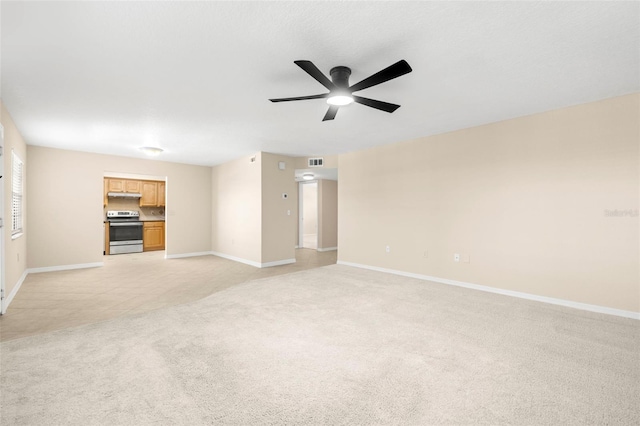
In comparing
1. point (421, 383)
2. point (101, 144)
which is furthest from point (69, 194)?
point (421, 383)

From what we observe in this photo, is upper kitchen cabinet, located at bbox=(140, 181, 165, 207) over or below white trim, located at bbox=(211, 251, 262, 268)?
over

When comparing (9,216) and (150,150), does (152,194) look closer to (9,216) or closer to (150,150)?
(150,150)

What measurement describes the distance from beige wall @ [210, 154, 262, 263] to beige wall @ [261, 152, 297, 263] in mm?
126

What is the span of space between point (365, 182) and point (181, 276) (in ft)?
12.7

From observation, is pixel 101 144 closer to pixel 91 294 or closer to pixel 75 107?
pixel 75 107

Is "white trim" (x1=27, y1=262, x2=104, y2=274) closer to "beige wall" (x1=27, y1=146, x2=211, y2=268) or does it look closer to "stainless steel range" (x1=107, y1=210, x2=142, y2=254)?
"beige wall" (x1=27, y1=146, x2=211, y2=268)

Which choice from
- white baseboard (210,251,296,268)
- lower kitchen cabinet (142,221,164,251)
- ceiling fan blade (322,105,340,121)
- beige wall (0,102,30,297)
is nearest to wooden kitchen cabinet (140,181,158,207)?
lower kitchen cabinet (142,221,164,251)

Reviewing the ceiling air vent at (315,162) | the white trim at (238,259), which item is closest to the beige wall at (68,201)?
the white trim at (238,259)

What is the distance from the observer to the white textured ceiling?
1917 millimetres

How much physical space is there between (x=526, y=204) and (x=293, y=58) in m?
3.52

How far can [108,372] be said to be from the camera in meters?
2.08

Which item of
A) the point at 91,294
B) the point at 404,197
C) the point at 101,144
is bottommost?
the point at 91,294

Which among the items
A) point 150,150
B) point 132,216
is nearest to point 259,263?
point 150,150

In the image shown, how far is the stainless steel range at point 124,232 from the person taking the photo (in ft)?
26.3
